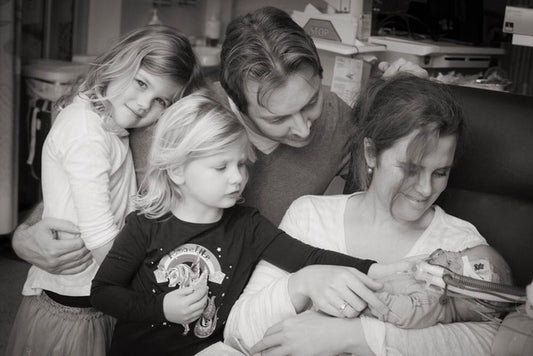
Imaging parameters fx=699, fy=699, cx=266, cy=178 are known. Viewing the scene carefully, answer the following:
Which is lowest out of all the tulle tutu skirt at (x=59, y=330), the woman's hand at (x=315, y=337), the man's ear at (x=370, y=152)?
the tulle tutu skirt at (x=59, y=330)

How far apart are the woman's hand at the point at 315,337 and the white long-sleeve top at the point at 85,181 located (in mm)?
520

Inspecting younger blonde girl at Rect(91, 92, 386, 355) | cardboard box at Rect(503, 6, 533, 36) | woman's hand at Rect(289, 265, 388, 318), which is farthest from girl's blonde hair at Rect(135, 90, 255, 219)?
cardboard box at Rect(503, 6, 533, 36)

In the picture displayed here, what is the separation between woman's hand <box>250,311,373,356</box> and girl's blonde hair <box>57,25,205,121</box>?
0.70m

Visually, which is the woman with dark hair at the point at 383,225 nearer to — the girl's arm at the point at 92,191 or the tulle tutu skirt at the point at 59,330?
the girl's arm at the point at 92,191

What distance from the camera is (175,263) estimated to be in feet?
5.30

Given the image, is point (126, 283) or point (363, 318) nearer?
point (363, 318)

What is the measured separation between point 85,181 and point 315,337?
2.22 ft

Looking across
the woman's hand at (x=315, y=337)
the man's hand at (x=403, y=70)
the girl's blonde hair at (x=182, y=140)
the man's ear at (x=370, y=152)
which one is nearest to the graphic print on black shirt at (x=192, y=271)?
the girl's blonde hair at (x=182, y=140)

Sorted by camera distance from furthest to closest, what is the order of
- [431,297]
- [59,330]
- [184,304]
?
[59,330] < [184,304] < [431,297]

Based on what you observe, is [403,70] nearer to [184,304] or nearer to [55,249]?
[184,304]

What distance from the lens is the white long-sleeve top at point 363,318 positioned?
137cm

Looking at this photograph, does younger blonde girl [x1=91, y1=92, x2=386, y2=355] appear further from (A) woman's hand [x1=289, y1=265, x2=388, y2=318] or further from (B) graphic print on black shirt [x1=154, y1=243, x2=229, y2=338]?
(A) woman's hand [x1=289, y1=265, x2=388, y2=318]

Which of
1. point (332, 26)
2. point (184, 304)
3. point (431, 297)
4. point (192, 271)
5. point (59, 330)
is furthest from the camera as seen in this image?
point (332, 26)

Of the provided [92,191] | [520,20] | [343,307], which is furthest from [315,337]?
[520,20]
